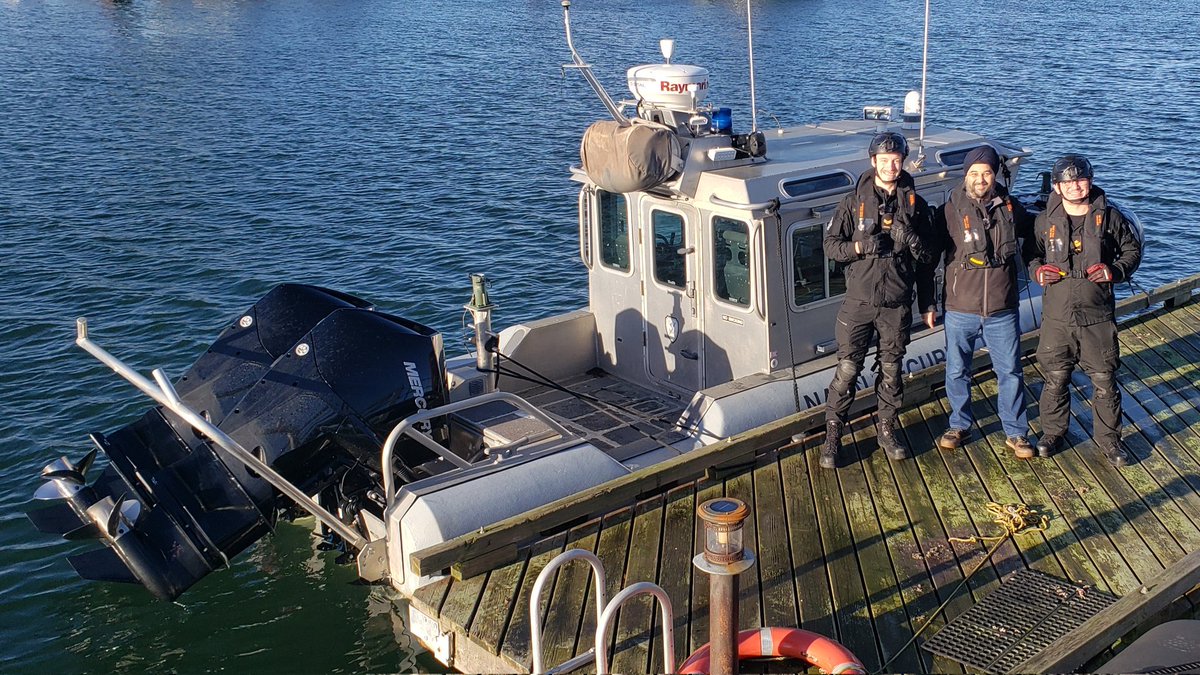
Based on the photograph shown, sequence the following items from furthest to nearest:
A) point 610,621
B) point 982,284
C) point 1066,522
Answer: point 982,284, point 1066,522, point 610,621

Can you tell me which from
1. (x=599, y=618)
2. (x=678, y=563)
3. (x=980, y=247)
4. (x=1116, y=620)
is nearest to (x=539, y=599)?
(x=599, y=618)

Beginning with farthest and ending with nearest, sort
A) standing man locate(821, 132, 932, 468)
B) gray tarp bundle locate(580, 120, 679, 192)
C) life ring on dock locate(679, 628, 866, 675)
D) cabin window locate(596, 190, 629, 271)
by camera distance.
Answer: cabin window locate(596, 190, 629, 271), gray tarp bundle locate(580, 120, 679, 192), standing man locate(821, 132, 932, 468), life ring on dock locate(679, 628, 866, 675)

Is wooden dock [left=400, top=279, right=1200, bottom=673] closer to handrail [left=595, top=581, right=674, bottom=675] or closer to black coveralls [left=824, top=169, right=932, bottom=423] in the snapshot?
handrail [left=595, top=581, right=674, bottom=675]

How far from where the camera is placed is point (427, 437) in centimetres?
733

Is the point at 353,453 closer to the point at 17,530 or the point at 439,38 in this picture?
the point at 17,530

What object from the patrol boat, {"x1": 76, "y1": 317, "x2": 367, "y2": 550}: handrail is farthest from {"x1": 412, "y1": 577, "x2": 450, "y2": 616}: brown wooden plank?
{"x1": 76, "y1": 317, "x2": 367, "y2": 550}: handrail

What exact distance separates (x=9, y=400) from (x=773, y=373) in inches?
386

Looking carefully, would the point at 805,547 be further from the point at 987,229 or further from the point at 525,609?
the point at 987,229

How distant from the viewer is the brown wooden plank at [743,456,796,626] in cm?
596

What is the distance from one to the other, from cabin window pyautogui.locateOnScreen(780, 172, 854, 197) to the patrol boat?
17mm

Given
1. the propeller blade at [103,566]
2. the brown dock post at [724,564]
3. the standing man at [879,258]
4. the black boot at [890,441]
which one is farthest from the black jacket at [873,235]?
the propeller blade at [103,566]

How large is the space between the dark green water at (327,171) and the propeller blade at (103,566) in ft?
5.04

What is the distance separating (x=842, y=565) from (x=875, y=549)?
0.27m

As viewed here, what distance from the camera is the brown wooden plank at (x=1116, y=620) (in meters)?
5.32
